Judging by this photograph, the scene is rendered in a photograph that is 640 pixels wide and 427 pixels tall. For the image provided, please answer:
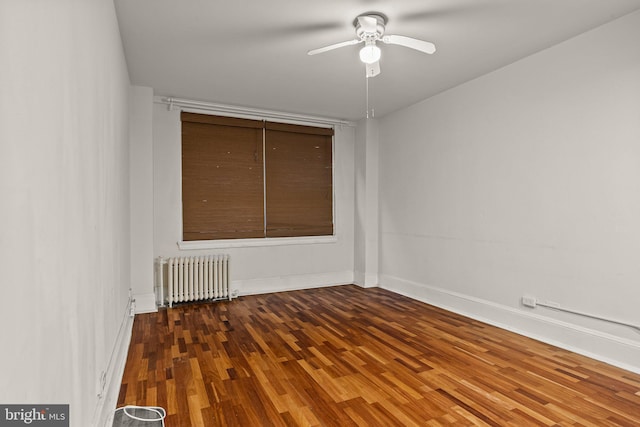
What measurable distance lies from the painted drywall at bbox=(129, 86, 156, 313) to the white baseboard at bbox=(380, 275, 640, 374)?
3.57 meters

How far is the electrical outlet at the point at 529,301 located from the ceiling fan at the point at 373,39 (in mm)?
2545

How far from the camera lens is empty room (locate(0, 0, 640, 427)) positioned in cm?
122

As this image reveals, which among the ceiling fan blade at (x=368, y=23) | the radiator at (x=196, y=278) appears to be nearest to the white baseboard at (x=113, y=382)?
the radiator at (x=196, y=278)

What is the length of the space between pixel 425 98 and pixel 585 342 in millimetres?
3303

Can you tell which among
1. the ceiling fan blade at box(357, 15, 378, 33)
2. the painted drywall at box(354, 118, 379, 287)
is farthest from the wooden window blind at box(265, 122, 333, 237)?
the ceiling fan blade at box(357, 15, 378, 33)

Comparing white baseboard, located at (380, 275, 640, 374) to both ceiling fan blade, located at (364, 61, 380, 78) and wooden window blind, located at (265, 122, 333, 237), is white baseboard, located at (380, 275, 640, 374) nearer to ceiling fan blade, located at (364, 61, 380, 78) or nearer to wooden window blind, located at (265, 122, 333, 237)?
wooden window blind, located at (265, 122, 333, 237)

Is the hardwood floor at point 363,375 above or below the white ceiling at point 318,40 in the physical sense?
below

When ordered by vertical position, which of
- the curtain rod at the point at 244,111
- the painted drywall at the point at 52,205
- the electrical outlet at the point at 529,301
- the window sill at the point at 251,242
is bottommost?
the electrical outlet at the point at 529,301

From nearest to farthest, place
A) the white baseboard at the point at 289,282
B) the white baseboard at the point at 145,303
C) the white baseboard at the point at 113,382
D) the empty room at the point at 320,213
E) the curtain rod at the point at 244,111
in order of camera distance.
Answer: the empty room at the point at 320,213 → the white baseboard at the point at 113,382 → the white baseboard at the point at 145,303 → the curtain rod at the point at 244,111 → the white baseboard at the point at 289,282

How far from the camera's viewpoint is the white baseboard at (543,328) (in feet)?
9.15

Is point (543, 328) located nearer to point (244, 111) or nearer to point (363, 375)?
point (363, 375)

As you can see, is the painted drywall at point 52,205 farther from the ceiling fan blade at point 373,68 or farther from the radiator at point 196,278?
the radiator at point 196,278

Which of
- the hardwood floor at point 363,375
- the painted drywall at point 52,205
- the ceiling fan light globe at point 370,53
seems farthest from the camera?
the ceiling fan light globe at point 370,53

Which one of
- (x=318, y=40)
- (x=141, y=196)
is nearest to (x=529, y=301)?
(x=318, y=40)
